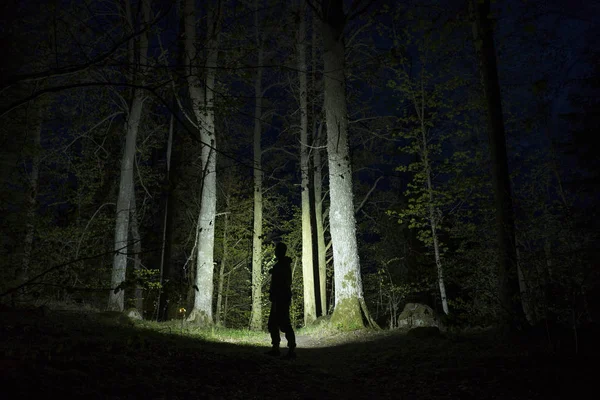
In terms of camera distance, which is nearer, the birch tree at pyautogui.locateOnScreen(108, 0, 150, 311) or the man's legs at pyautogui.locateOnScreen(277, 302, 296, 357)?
the man's legs at pyautogui.locateOnScreen(277, 302, 296, 357)

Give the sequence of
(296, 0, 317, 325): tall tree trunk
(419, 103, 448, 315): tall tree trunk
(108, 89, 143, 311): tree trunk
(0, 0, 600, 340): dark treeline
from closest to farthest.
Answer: (0, 0, 600, 340): dark treeline, (108, 89, 143, 311): tree trunk, (419, 103, 448, 315): tall tree trunk, (296, 0, 317, 325): tall tree trunk

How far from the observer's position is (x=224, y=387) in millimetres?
4156

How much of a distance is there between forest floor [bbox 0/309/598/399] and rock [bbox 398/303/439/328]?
4.36 metres

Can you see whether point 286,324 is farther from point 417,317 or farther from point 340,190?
point 417,317

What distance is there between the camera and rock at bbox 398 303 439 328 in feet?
35.6

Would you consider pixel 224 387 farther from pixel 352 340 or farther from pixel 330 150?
pixel 330 150

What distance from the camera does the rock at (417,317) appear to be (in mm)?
10852

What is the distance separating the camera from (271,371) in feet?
17.1

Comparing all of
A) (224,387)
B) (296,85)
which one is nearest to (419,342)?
(224,387)

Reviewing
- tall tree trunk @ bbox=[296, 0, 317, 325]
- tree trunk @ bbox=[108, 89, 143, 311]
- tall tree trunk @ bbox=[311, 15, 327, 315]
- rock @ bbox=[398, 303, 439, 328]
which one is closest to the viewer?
rock @ bbox=[398, 303, 439, 328]

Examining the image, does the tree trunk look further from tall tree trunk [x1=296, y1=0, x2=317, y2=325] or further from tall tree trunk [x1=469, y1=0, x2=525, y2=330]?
tall tree trunk [x1=469, y1=0, x2=525, y2=330]

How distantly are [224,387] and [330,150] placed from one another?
26.1 ft

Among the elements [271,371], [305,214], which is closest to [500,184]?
[271,371]

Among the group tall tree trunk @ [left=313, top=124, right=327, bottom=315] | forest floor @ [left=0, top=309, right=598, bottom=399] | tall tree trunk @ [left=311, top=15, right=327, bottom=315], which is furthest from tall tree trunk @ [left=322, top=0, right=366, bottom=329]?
tall tree trunk @ [left=313, top=124, right=327, bottom=315]
